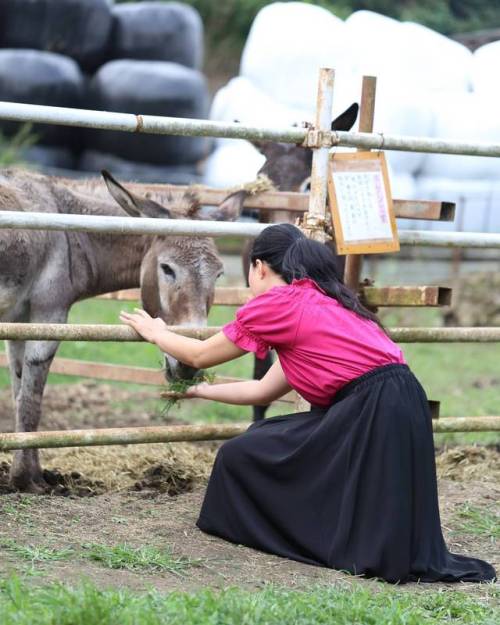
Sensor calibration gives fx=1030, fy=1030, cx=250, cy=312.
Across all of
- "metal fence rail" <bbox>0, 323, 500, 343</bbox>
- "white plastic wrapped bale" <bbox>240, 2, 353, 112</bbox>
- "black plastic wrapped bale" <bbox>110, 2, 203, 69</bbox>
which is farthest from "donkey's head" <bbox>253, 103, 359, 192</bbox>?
"black plastic wrapped bale" <bbox>110, 2, 203, 69</bbox>

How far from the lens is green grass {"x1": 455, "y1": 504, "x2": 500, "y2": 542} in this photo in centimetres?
458

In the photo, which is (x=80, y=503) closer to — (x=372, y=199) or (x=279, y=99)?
(x=372, y=199)

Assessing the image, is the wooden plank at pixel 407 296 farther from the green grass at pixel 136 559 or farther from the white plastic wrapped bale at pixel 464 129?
the white plastic wrapped bale at pixel 464 129

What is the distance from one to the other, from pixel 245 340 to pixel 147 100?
1472cm

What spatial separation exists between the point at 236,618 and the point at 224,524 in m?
1.22

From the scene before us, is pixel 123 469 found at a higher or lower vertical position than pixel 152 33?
lower

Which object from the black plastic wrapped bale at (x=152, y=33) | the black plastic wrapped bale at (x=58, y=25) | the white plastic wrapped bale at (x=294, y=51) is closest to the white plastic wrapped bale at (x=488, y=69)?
the white plastic wrapped bale at (x=294, y=51)

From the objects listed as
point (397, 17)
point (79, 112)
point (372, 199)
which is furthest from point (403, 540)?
point (397, 17)

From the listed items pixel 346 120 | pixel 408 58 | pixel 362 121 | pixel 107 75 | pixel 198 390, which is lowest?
pixel 198 390

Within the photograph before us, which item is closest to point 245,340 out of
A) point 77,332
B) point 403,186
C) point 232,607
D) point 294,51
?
point 77,332

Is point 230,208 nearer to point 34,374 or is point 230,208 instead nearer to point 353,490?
point 34,374

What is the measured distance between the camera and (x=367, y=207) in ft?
16.5

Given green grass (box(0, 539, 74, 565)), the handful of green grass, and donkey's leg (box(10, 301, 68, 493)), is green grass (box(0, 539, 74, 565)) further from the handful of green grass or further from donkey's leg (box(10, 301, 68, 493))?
donkey's leg (box(10, 301, 68, 493))

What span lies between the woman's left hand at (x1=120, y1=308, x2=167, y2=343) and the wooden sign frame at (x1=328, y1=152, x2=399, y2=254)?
104 cm
